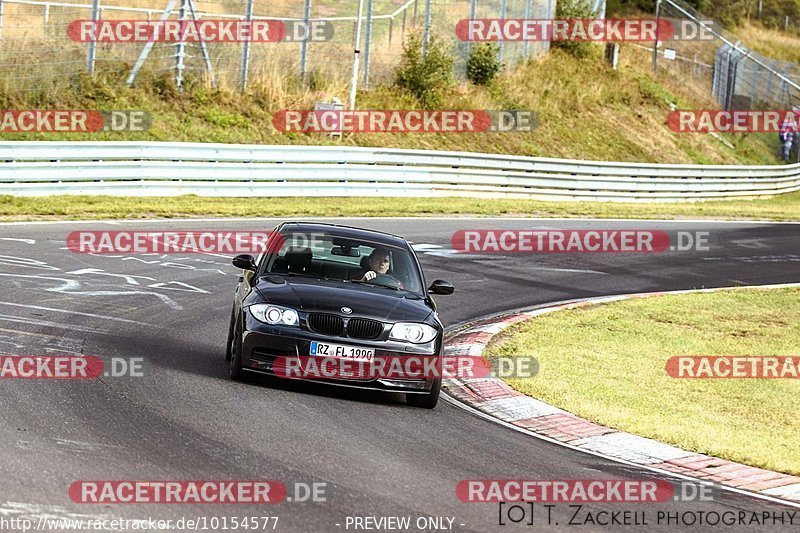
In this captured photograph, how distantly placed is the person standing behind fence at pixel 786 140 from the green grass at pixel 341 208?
1448cm

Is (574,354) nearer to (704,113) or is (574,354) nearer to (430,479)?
(430,479)

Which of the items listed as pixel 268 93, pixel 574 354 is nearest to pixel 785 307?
pixel 574 354

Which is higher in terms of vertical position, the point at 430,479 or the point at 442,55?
the point at 442,55

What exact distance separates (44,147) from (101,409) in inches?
622

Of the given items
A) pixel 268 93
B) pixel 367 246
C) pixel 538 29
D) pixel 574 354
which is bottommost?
pixel 574 354

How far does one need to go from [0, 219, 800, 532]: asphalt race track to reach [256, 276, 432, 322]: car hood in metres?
0.76

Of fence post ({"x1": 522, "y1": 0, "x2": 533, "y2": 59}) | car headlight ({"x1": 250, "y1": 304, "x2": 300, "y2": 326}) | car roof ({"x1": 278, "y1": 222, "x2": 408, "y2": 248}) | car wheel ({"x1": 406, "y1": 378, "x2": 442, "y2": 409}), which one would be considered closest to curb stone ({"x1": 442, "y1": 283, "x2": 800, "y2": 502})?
car wheel ({"x1": 406, "y1": 378, "x2": 442, "y2": 409})

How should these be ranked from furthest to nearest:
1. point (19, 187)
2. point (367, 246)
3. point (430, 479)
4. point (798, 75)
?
point (798, 75), point (19, 187), point (367, 246), point (430, 479)

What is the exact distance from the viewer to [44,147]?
2364 centimetres

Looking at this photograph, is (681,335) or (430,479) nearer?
(430,479)
